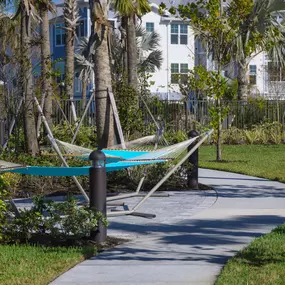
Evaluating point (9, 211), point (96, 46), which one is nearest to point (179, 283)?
point (9, 211)

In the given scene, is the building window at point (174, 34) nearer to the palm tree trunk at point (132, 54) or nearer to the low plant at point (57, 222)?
the palm tree trunk at point (132, 54)

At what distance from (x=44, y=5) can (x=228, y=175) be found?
23.1ft

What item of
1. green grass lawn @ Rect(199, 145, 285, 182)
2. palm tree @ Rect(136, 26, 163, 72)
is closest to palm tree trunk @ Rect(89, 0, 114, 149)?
green grass lawn @ Rect(199, 145, 285, 182)

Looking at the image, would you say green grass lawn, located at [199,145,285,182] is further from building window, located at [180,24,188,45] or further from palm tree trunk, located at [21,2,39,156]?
building window, located at [180,24,188,45]

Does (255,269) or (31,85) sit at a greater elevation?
(31,85)

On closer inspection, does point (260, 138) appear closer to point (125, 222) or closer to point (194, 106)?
point (194, 106)

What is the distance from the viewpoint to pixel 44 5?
19953 millimetres

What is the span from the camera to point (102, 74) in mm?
15125

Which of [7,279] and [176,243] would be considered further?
[176,243]

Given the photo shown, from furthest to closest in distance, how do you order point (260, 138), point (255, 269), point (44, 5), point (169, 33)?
point (169, 33), point (260, 138), point (44, 5), point (255, 269)

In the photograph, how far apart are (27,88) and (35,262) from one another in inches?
385

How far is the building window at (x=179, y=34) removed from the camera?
48688 mm

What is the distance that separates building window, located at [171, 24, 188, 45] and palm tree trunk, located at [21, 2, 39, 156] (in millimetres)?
31127

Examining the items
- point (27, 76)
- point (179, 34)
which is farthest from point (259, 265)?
point (179, 34)
